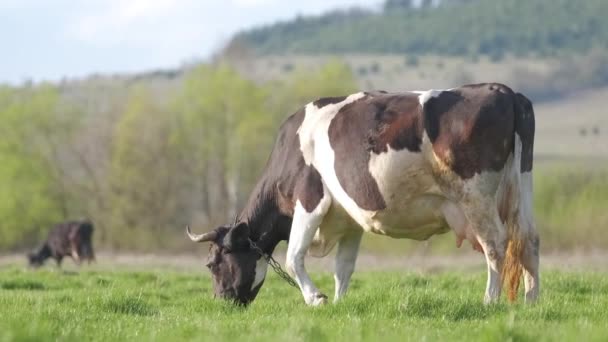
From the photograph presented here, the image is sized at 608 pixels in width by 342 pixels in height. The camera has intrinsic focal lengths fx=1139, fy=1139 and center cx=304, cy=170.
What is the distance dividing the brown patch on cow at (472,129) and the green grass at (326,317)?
1513mm

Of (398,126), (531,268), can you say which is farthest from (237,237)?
(531,268)

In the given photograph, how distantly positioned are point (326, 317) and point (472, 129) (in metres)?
2.90

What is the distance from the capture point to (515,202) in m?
12.7

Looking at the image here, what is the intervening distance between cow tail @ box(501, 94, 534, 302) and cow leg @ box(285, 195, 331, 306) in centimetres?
219

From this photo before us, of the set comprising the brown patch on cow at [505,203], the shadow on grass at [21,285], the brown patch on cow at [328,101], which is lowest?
the shadow on grass at [21,285]

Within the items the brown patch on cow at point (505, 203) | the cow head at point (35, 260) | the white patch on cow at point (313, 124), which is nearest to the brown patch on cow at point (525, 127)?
the brown patch on cow at point (505, 203)

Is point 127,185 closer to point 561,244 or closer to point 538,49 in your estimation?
point 561,244

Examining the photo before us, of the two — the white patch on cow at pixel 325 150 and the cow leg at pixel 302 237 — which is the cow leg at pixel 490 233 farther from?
the cow leg at pixel 302 237

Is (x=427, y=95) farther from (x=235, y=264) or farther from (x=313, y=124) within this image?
(x=235, y=264)

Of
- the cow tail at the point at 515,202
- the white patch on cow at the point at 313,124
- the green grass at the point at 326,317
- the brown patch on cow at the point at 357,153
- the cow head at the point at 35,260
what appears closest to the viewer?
the green grass at the point at 326,317

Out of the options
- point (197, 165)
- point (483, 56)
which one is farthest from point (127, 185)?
point (483, 56)

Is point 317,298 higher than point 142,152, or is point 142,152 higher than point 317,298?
point 317,298

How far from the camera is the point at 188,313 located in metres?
12.3

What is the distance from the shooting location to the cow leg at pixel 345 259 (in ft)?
47.5
